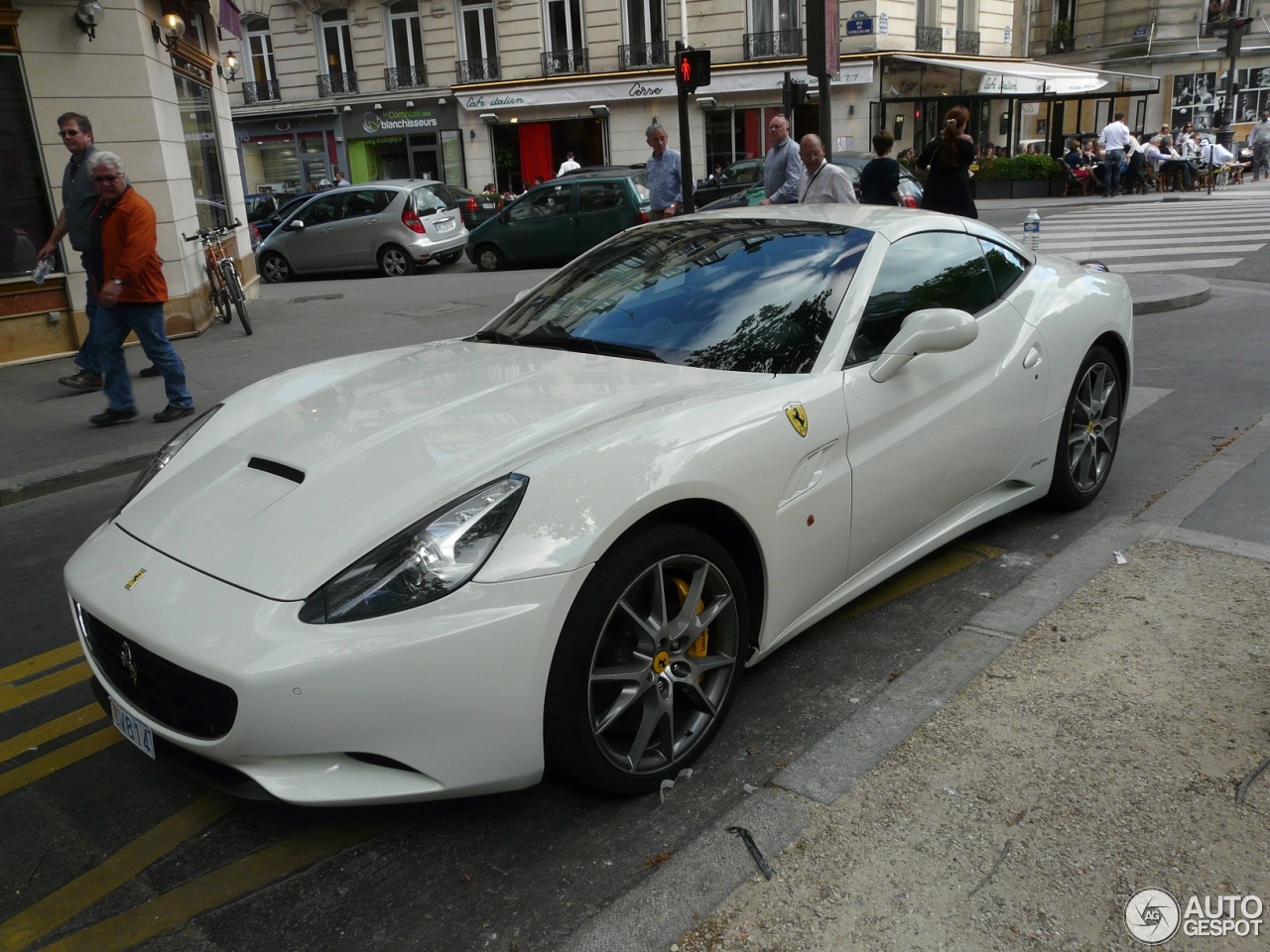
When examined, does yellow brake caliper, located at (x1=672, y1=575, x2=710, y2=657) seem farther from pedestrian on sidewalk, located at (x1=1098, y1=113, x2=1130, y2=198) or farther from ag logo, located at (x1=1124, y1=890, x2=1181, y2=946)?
pedestrian on sidewalk, located at (x1=1098, y1=113, x2=1130, y2=198)

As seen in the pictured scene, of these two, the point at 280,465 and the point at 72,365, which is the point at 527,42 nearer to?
the point at 72,365

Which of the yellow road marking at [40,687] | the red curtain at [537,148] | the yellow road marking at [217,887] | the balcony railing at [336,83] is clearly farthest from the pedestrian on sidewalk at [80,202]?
the balcony railing at [336,83]

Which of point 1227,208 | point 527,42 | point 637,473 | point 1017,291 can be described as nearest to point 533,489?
point 637,473

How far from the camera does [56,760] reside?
10.3 ft

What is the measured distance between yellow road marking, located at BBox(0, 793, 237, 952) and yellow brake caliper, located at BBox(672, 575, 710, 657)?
1.31 metres

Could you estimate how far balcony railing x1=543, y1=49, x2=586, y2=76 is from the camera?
34875 mm

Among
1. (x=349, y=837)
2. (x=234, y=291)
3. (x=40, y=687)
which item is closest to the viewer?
(x=349, y=837)

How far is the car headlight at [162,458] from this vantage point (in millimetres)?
3271

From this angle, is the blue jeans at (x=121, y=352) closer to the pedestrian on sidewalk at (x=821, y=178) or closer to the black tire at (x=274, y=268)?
the pedestrian on sidewalk at (x=821, y=178)

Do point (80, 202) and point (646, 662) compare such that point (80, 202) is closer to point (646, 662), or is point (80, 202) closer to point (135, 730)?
point (135, 730)

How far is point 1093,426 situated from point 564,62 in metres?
33.5

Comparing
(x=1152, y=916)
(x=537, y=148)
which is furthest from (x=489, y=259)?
(x=537, y=148)

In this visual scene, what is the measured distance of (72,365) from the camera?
→ 376 inches

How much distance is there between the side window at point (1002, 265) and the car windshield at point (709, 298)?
79 cm
